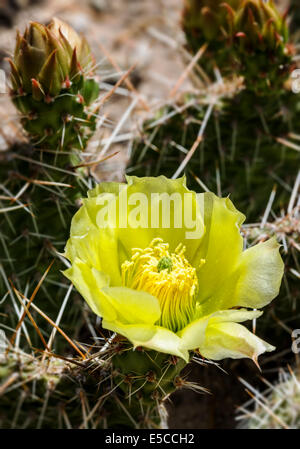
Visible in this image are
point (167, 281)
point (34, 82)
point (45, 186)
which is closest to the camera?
point (167, 281)

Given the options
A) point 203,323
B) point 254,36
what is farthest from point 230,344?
point 254,36

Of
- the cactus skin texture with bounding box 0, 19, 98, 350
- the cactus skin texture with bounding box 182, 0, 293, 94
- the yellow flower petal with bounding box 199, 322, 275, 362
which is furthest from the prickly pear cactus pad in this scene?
the cactus skin texture with bounding box 182, 0, 293, 94

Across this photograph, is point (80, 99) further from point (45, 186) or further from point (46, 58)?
point (45, 186)

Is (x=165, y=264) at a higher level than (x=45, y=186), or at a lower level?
higher

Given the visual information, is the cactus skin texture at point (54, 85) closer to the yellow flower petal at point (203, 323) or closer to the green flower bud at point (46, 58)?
the green flower bud at point (46, 58)

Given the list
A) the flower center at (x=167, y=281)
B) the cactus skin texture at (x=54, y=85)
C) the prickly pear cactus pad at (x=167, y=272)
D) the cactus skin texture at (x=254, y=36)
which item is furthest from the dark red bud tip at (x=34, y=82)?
the cactus skin texture at (x=254, y=36)

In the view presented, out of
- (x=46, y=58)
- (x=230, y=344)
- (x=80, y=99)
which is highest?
(x=46, y=58)

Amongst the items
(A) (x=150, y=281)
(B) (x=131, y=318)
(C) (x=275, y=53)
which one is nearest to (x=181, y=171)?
A: (C) (x=275, y=53)
